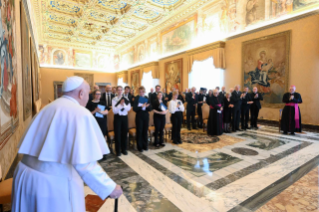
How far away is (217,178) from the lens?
3510 millimetres

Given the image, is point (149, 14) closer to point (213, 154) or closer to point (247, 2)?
point (247, 2)

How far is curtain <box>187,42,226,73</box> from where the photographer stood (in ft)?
33.6

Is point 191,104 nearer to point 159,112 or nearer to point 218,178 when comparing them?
point 159,112

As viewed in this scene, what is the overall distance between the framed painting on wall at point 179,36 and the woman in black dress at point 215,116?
22.1ft

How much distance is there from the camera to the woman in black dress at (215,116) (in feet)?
23.3

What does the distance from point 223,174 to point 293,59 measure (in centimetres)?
714

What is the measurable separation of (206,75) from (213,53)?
1518mm

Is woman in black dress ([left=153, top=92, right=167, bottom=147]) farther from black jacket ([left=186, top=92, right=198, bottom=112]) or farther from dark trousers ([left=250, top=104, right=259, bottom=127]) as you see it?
dark trousers ([left=250, top=104, right=259, bottom=127])

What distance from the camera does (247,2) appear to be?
9172 millimetres

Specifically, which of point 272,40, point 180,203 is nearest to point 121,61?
point 272,40

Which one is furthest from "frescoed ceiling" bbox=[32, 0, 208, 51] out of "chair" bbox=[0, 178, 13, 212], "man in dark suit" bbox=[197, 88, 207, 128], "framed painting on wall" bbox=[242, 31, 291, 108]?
"chair" bbox=[0, 178, 13, 212]

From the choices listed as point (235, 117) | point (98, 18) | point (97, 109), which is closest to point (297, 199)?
point (97, 109)

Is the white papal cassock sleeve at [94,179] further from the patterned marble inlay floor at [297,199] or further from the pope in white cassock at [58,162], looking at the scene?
the patterned marble inlay floor at [297,199]

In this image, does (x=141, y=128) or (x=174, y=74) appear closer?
(x=141, y=128)
